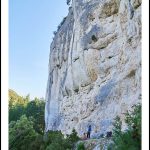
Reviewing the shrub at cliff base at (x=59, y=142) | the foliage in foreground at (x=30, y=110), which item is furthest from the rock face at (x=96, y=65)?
the foliage in foreground at (x=30, y=110)

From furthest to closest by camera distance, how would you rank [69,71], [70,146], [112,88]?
[69,71] → [112,88] → [70,146]

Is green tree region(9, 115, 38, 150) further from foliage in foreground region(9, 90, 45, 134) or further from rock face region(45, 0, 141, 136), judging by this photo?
foliage in foreground region(9, 90, 45, 134)

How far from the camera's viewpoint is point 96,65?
1900 cm

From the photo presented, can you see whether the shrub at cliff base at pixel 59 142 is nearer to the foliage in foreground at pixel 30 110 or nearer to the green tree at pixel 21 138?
the green tree at pixel 21 138

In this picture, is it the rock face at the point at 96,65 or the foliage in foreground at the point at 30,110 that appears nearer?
the rock face at the point at 96,65

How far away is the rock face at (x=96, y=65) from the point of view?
14898 mm

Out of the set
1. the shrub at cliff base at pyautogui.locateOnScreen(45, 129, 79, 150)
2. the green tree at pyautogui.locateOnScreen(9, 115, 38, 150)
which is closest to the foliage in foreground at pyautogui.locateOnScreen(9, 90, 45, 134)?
the green tree at pyautogui.locateOnScreen(9, 115, 38, 150)

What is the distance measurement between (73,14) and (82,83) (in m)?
5.45

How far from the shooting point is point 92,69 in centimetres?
1919

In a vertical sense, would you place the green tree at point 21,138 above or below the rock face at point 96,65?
below

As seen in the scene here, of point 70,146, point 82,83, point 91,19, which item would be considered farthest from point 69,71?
point 70,146

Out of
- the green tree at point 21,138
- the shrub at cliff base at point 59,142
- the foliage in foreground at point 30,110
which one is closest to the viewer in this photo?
the shrub at cliff base at point 59,142

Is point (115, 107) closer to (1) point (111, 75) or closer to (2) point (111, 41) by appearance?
(1) point (111, 75)

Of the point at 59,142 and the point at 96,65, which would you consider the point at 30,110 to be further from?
the point at 59,142
